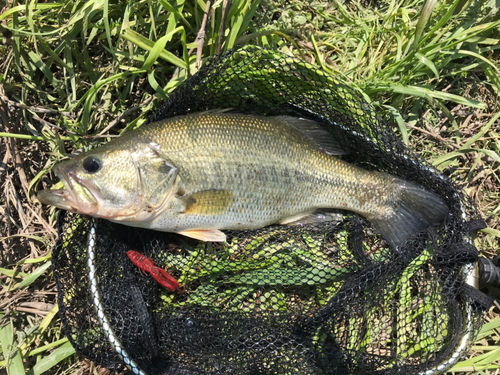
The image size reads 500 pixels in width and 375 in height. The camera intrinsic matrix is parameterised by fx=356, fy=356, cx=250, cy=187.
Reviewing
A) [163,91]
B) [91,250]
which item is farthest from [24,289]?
[163,91]

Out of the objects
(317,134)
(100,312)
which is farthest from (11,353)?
(317,134)

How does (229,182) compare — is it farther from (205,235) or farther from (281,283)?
(281,283)

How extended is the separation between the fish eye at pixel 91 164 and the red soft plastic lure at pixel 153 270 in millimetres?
676

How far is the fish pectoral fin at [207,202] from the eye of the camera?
8.14ft

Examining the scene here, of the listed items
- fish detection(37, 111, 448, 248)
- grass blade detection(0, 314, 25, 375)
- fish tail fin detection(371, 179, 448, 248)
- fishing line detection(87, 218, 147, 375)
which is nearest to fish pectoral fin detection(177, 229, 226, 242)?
fish detection(37, 111, 448, 248)

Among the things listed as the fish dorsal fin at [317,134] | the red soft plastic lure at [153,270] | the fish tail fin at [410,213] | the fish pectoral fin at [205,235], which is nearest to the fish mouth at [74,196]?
the red soft plastic lure at [153,270]

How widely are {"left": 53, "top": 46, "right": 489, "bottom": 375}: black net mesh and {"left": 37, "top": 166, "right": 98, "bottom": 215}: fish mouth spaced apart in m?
0.34

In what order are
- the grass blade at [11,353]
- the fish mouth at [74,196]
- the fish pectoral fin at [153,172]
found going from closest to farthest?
the fish mouth at [74,196], the fish pectoral fin at [153,172], the grass blade at [11,353]

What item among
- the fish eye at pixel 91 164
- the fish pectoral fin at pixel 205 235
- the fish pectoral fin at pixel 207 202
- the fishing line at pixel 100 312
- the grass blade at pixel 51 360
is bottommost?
the grass blade at pixel 51 360

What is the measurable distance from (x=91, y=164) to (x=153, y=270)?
861 mm

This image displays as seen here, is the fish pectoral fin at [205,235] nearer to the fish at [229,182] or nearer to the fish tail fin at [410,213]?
the fish at [229,182]

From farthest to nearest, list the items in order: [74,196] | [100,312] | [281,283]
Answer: [281,283] < [100,312] < [74,196]

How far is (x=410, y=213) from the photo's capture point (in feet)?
8.80

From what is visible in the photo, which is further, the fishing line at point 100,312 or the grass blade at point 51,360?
the grass blade at point 51,360
